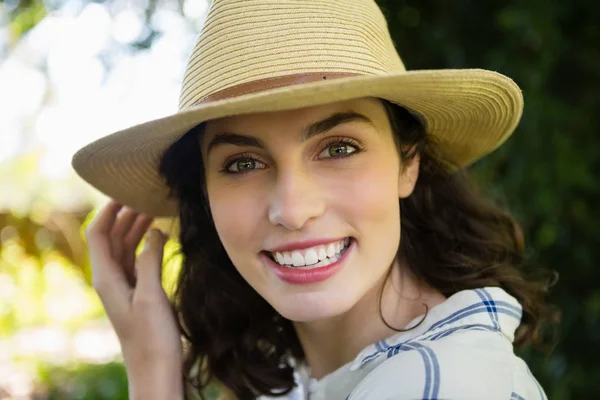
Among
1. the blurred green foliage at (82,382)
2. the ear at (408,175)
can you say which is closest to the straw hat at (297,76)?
the ear at (408,175)

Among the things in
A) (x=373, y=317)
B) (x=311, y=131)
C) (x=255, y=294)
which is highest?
Result: (x=311, y=131)

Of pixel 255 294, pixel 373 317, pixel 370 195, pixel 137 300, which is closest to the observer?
pixel 370 195

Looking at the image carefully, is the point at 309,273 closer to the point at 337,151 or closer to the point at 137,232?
the point at 337,151

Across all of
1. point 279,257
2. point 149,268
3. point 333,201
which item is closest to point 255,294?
point 149,268

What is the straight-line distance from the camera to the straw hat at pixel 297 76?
134 cm

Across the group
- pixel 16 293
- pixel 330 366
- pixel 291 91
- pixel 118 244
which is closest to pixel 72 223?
pixel 16 293

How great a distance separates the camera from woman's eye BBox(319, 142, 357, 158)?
4.98ft

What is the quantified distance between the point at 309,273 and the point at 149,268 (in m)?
0.72

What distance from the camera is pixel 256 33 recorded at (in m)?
1.48

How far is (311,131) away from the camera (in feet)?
4.84

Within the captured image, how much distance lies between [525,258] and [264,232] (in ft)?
3.90

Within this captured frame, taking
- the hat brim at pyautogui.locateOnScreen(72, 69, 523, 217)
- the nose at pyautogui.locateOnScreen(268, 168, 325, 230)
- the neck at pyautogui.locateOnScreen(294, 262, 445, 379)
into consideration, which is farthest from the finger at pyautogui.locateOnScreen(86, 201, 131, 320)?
the nose at pyautogui.locateOnScreen(268, 168, 325, 230)

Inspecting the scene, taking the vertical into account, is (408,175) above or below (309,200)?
→ below

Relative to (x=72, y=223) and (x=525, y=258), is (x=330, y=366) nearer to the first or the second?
(x=525, y=258)
